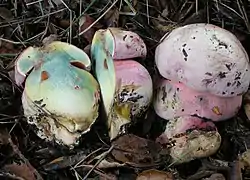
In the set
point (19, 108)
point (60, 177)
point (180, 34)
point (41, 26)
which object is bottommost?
point (60, 177)

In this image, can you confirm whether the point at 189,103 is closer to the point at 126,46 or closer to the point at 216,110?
the point at 216,110

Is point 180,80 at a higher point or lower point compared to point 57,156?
higher

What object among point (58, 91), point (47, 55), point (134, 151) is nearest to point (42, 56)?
point (47, 55)

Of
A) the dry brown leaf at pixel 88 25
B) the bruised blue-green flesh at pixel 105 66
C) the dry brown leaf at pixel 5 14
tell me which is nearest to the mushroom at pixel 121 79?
the bruised blue-green flesh at pixel 105 66

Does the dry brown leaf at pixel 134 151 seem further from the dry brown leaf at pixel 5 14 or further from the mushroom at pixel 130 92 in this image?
the dry brown leaf at pixel 5 14

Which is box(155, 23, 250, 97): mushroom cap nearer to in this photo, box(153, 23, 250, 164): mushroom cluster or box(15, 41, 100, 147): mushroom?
box(153, 23, 250, 164): mushroom cluster

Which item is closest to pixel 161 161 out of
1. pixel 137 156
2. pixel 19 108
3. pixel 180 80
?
pixel 137 156

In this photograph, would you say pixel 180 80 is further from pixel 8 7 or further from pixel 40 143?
pixel 8 7
